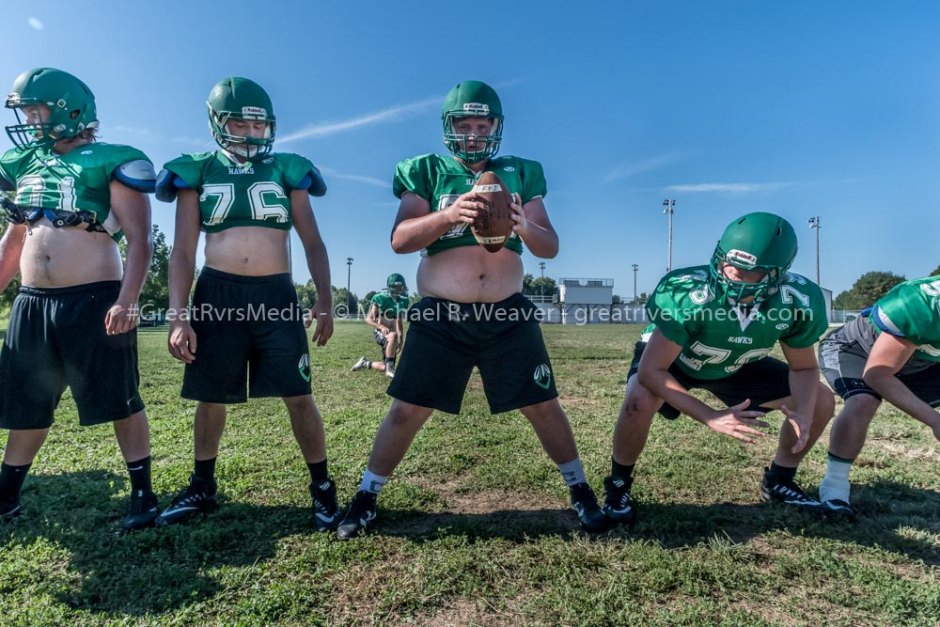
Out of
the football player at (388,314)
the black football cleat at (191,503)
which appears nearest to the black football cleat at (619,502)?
the black football cleat at (191,503)

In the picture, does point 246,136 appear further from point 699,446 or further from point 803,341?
point 699,446

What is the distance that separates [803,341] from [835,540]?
99 centimetres

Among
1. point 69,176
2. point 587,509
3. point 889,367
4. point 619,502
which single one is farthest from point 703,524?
point 69,176

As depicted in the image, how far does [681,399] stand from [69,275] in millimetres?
3101

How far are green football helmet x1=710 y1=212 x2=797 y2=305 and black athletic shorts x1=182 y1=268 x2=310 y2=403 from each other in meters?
2.19

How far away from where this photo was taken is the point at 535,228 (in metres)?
2.65

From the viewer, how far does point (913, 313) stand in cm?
301

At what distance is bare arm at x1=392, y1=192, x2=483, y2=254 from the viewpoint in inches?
95.4

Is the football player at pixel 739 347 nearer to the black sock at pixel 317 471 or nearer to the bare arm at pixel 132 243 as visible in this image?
the black sock at pixel 317 471

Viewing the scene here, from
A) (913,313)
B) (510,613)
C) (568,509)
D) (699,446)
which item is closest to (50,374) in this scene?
(510,613)

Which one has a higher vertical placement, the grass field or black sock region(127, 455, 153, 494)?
black sock region(127, 455, 153, 494)

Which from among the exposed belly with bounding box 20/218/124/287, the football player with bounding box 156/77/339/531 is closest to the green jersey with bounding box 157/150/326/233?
the football player with bounding box 156/77/339/531

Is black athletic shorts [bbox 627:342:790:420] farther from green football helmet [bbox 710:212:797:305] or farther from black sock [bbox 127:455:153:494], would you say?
black sock [bbox 127:455:153:494]

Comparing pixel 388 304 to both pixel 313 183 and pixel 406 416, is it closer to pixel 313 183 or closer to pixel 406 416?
pixel 313 183
